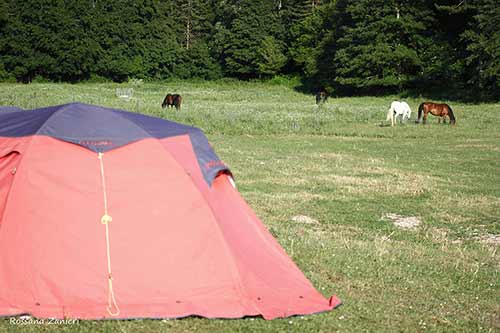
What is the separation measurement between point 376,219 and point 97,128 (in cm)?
603

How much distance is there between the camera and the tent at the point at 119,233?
552 centimetres

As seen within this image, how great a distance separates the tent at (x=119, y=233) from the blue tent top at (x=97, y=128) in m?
0.01

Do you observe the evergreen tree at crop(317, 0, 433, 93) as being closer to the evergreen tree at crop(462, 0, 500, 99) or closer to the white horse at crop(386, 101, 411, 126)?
the evergreen tree at crop(462, 0, 500, 99)

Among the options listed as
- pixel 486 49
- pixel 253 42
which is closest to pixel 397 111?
pixel 486 49

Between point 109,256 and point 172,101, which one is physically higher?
point 109,256

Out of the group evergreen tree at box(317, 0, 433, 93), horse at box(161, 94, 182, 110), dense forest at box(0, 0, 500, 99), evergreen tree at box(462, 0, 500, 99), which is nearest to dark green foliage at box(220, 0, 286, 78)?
dense forest at box(0, 0, 500, 99)

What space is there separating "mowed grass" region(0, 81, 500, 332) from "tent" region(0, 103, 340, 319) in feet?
0.76

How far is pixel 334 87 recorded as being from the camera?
60750 millimetres

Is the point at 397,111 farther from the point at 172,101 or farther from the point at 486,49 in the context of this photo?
the point at 486,49

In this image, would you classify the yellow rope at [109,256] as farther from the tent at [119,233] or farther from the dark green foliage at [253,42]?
the dark green foliage at [253,42]

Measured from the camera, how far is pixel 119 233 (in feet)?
18.8

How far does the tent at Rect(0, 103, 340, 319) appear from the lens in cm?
552

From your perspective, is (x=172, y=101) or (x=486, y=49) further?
(x=486, y=49)

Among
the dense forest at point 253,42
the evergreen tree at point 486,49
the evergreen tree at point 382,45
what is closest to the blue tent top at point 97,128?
the evergreen tree at point 486,49
